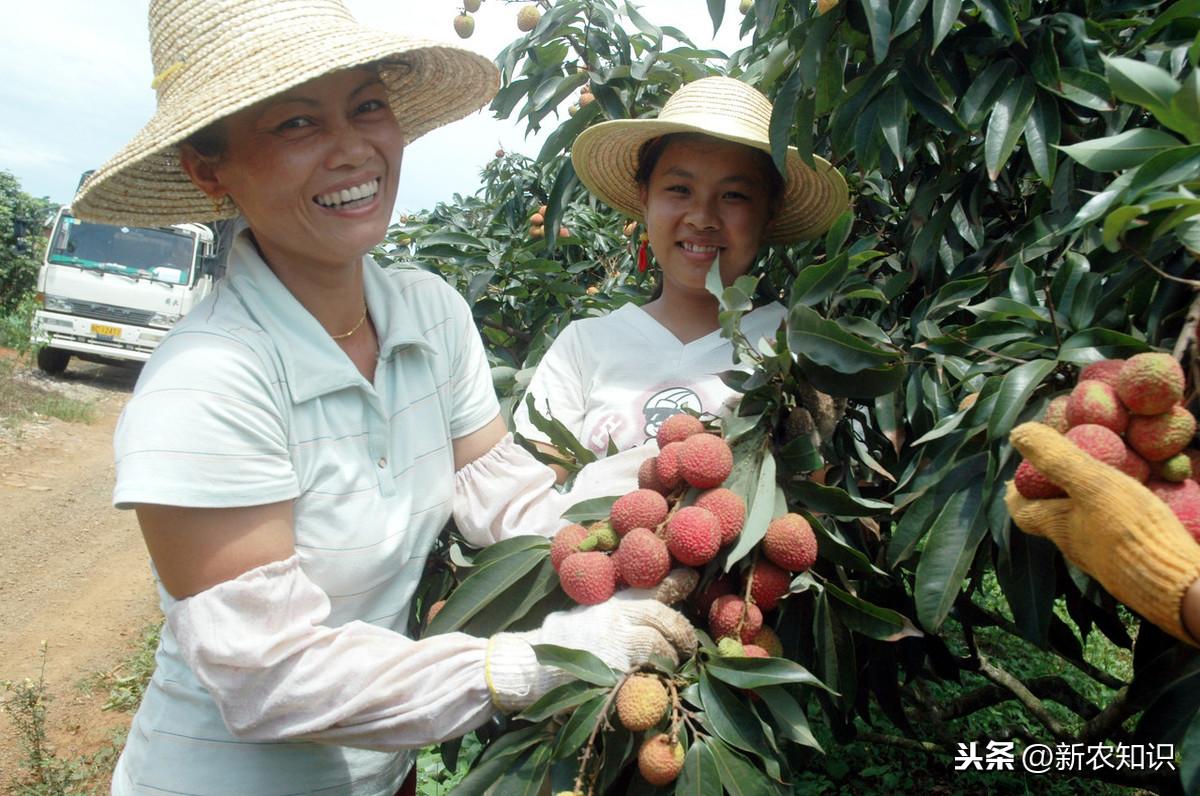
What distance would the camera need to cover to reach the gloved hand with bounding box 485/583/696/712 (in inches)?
40.1

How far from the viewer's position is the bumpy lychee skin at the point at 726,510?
1.06m

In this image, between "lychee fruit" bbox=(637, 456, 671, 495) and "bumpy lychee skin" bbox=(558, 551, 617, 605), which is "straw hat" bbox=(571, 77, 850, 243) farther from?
"bumpy lychee skin" bbox=(558, 551, 617, 605)

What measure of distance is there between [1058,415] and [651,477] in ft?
1.61

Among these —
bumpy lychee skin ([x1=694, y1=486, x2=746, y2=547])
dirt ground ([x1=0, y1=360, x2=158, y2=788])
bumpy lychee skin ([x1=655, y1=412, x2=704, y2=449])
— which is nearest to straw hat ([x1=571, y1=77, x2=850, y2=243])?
bumpy lychee skin ([x1=655, y1=412, x2=704, y2=449])

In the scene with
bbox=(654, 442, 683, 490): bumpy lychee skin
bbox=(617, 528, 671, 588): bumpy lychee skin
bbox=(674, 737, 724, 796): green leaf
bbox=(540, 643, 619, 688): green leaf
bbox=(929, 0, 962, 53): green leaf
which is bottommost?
bbox=(674, 737, 724, 796): green leaf

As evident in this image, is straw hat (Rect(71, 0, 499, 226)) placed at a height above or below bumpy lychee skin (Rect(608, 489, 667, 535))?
above

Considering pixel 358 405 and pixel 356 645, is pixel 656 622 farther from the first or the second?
pixel 358 405

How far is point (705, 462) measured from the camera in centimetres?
109

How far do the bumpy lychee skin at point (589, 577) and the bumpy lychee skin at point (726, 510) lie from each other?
0.14 m

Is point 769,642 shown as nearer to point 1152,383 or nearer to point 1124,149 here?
point 1152,383

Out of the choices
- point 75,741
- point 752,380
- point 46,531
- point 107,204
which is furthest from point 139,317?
point 752,380

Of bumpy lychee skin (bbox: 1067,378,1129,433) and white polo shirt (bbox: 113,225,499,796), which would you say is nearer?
bumpy lychee skin (bbox: 1067,378,1129,433)

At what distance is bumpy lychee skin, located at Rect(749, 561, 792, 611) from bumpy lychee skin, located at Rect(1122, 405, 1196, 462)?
42cm

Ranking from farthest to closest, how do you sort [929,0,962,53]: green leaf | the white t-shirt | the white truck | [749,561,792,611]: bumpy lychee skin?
the white truck → the white t-shirt → [929,0,962,53]: green leaf → [749,561,792,611]: bumpy lychee skin
